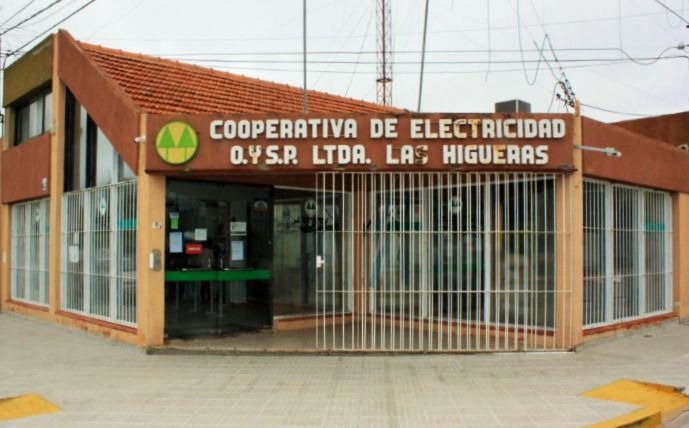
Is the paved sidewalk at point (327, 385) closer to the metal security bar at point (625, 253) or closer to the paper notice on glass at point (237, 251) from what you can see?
the metal security bar at point (625, 253)

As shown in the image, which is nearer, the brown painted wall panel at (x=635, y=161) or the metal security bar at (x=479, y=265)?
the metal security bar at (x=479, y=265)

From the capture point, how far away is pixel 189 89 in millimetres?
12031

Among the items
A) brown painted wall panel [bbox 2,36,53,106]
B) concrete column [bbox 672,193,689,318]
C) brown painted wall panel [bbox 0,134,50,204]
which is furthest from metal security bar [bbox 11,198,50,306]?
concrete column [bbox 672,193,689,318]

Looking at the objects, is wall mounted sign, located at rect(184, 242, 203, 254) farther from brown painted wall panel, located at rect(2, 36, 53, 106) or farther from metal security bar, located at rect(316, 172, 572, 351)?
brown painted wall panel, located at rect(2, 36, 53, 106)

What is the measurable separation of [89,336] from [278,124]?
5.30m

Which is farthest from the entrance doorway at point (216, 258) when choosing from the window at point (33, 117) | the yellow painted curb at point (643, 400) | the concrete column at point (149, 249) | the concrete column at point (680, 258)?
the concrete column at point (680, 258)

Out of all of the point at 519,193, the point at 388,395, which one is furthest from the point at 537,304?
the point at 388,395

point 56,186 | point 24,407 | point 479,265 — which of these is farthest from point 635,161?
point 56,186

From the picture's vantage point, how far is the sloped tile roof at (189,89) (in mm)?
10969

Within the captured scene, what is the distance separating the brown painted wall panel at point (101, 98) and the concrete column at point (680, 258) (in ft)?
33.9

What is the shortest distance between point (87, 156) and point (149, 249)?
3409 millimetres

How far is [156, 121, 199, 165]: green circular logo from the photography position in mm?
9531

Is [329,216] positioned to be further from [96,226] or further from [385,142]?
[96,226]

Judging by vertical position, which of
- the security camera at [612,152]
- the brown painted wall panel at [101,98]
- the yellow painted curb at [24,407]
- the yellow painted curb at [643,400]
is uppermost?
the brown painted wall panel at [101,98]
